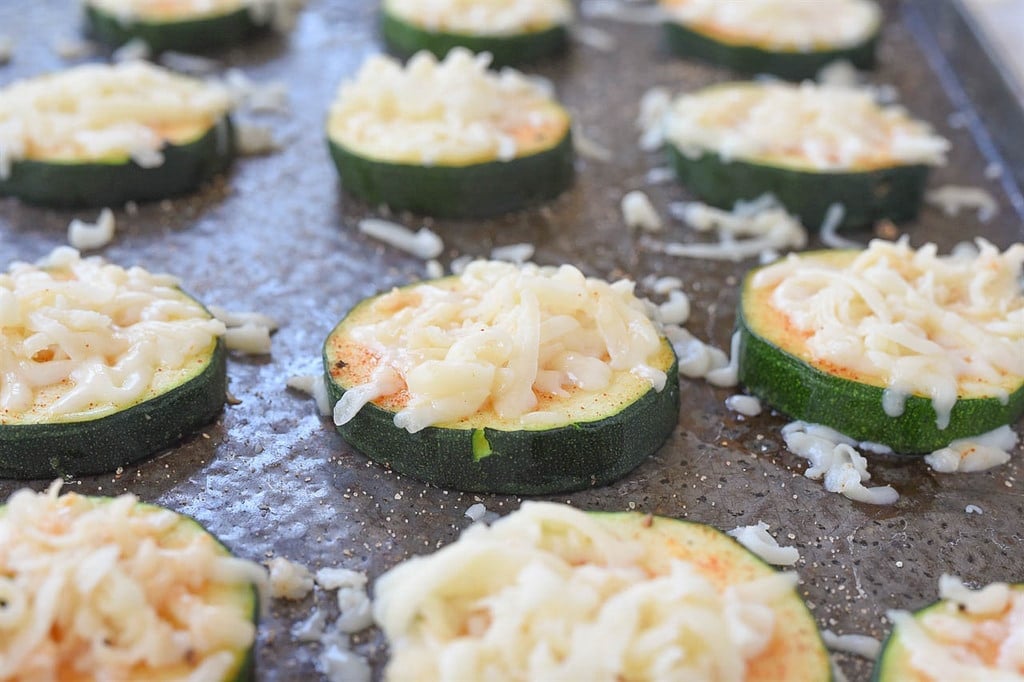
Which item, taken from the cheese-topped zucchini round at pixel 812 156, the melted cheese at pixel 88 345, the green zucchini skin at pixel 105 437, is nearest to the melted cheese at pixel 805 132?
the cheese-topped zucchini round at pixel 812 156

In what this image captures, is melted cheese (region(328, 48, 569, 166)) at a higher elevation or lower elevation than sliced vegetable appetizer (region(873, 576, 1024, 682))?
higher

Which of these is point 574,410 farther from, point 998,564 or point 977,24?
point 977,24

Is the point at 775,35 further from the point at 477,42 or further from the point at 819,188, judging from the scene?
the point at 819,188

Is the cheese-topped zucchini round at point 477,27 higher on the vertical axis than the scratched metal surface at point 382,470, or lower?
higher

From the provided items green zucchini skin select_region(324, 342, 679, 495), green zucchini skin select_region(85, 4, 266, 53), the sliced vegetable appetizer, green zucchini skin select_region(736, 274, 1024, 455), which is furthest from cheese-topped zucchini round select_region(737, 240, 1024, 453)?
green zucchini skin select_region(85, 4, 266, 53)

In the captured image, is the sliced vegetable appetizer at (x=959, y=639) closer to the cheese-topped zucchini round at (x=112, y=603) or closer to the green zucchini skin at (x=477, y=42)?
the cheese-topped zucchini round at (x=112, y=603)

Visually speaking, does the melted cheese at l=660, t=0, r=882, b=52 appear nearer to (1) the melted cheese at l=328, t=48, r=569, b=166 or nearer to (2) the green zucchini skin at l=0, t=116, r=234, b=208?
(1) the melted cheese at l=328, t=48, r=569, b=166

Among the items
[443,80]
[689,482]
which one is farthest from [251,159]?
[689,482]

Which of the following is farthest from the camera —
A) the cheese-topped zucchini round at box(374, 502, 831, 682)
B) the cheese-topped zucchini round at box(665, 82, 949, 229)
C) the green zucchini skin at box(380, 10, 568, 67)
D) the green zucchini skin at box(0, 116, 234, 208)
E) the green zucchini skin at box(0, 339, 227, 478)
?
the green zucchini skin at box(380, 10, 568, 67)
